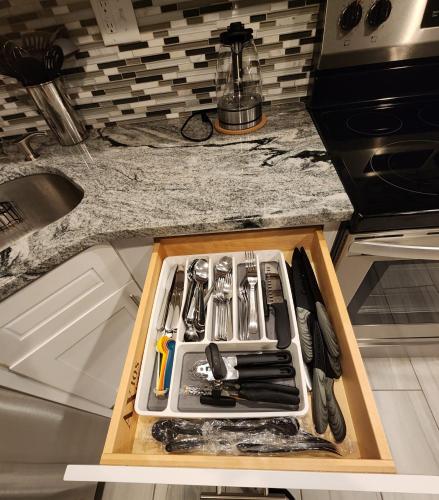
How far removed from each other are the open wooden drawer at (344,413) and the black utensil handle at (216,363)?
0.41 feet

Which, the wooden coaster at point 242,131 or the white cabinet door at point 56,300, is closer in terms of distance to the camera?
the white cabinet door at point 56,300

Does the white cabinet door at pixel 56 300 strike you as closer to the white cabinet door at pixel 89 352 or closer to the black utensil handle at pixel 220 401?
the white cabinet door at pixel 89 352

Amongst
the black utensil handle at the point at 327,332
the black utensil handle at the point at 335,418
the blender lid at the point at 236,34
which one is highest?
the blender lid at the point at 236,34

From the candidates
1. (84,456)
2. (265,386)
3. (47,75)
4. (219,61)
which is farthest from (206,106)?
(84,456)

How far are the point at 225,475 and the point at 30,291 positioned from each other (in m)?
0.59

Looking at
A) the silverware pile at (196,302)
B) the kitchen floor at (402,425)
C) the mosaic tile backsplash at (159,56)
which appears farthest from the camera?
the kitchen floor at (402,425)

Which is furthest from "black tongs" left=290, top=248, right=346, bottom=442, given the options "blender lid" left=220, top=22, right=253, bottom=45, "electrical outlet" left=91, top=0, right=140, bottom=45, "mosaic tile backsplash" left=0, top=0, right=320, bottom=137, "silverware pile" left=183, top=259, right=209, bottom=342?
"electrical outlet" left=91, top=0, right=140, bottom=45

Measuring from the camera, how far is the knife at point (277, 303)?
1.85 ft

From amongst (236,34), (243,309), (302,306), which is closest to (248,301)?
A: (243,309)

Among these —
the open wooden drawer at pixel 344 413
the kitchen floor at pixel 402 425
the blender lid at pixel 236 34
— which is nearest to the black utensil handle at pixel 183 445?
the open wooden drawer at pixel 344 413

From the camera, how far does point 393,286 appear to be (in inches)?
33.9

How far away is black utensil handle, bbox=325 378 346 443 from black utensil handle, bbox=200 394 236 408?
0.56ft

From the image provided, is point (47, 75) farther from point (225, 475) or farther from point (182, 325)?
point (225, 475)

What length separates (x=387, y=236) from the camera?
0.69 meters
